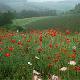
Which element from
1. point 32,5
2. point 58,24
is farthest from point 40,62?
point 32,5

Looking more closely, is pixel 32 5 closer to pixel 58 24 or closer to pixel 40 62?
pixel 58 24

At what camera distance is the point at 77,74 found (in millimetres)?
6766

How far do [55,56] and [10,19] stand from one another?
77.4ft

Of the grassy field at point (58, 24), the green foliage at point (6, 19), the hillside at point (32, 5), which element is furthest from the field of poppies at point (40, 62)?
the hillside at point (32, 5)

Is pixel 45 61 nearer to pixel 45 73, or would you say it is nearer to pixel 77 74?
pixel 45 73

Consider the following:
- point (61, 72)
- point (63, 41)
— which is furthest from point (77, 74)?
point (63, 41)

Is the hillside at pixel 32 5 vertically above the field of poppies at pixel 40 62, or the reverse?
the field of poppies at pixel 40 62

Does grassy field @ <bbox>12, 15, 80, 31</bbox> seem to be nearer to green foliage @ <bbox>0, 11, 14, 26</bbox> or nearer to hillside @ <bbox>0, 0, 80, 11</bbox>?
green foliage @ <bbox>0, 11, 14, 26</bbox>

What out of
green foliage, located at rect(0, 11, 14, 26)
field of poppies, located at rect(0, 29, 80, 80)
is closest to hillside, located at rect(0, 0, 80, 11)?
green foliage, located at rect(0, 11, 14, 26)

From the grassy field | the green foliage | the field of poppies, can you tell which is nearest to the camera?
the field of poppies

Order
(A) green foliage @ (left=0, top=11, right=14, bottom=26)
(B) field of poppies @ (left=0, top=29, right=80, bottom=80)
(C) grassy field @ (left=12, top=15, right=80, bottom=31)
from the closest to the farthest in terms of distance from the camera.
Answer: (B) field of poppies @ (left=0, top=29, right=80, bottom=80)
(A) green foliage @ (left=0, top=11, right=14, bottom=26)
(C) grassy field @ (left=12, top=15, right=80, bottom=31)

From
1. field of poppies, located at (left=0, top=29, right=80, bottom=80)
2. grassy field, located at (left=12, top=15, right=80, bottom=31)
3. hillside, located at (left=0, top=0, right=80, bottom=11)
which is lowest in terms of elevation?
hillside, located at (left=0, top=0, right=80, bottom=11)

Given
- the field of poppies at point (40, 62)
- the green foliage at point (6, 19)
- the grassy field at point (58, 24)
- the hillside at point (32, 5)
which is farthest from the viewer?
the hillside at point (32, 5)

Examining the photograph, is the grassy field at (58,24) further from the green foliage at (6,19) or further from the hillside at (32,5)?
the hillside at (32,5)
